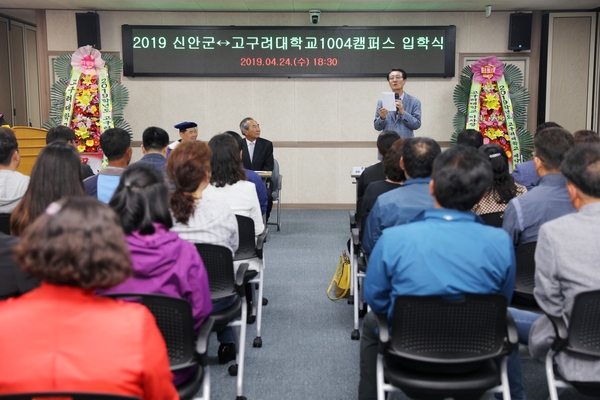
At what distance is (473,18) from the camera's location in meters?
7.97

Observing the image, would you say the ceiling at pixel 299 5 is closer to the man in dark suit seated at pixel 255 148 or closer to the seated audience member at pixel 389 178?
the man in dark suit seated at pixel 255 148

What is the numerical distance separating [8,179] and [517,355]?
291cm

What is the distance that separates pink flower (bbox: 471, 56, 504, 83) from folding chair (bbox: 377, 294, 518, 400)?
19.6 ft

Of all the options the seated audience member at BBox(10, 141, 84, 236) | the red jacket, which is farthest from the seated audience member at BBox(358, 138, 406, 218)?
the red jacket

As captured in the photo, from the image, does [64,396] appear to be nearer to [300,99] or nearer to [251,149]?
[251,149]

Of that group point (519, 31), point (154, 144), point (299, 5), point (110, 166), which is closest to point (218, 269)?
point (110, 166)

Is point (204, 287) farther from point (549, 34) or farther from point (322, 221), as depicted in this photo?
point (549, 34)

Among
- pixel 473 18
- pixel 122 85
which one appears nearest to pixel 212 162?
pixel 122 85

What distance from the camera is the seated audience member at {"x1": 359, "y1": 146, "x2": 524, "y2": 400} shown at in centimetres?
197

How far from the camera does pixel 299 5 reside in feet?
25.0

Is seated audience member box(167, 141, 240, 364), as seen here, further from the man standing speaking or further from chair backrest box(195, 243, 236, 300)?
the man standing speaking

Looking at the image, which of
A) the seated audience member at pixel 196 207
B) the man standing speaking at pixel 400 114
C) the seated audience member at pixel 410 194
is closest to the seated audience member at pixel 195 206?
the seated audience member at pixel 196 207

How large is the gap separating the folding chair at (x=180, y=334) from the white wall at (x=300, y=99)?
631 cm

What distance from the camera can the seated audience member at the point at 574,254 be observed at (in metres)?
2.04
